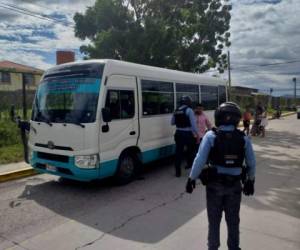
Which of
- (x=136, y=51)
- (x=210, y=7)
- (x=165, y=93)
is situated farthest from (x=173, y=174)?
(x=210, y=7)

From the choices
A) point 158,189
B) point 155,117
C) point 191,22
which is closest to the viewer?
point 158,189

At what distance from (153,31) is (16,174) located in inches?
354

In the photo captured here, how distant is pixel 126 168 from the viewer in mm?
6605

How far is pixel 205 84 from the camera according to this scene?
10312mm

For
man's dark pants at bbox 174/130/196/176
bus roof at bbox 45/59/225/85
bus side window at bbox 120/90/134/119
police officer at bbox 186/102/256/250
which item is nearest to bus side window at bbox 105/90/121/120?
bus side window at bbox 120/90/134/119

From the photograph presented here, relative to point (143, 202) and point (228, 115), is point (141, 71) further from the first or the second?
point (228, 115)

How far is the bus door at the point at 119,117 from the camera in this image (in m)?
5.95

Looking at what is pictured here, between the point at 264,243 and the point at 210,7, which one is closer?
the point at 264,243

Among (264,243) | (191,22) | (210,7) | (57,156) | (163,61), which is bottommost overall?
(264,243)

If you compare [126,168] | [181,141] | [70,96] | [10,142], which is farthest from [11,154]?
[181,141]

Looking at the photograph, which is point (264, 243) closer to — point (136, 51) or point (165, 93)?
point (165, 93)

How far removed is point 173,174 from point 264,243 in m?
3.81

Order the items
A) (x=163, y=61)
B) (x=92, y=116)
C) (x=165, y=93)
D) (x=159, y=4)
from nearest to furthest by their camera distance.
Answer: (x=92, y=116), (x=165, y=93), (x=163, y=61), (x=159, y=4)

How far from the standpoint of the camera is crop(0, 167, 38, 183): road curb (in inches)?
277
